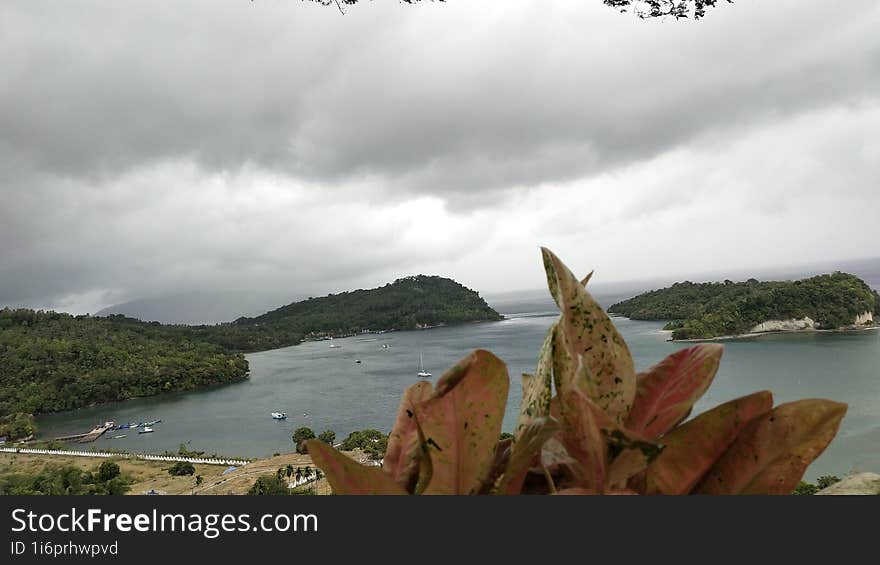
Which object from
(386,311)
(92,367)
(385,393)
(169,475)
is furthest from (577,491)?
(386,311)

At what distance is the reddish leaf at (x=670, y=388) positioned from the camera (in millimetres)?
482

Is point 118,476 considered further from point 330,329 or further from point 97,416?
point 330,329

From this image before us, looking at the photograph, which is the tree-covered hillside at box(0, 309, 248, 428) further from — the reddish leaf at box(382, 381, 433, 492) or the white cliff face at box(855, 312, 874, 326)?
the white cliff face at box(855, 312, 874, 326)

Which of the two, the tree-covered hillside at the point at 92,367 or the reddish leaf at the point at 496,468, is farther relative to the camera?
→ the tree-covered hillside at the point at 92,367

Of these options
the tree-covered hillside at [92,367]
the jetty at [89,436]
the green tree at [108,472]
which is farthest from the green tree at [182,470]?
the tree-covered hillside at [92,367]

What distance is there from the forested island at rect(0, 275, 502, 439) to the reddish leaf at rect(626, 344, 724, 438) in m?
44.6

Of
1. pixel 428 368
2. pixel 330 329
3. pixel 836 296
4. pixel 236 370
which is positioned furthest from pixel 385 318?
pixel 836 296

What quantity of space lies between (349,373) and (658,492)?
43.6 m

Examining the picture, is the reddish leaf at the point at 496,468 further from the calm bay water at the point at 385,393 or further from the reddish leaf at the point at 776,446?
the calm bay water at the point at 385,393

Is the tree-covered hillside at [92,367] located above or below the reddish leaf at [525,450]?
below

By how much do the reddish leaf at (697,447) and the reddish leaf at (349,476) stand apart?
25 centimetres

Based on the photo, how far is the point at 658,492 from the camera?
0.47 meters

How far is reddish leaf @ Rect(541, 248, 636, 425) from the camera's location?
0.47 meters

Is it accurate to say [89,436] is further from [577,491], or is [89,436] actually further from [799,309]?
[799,309]
